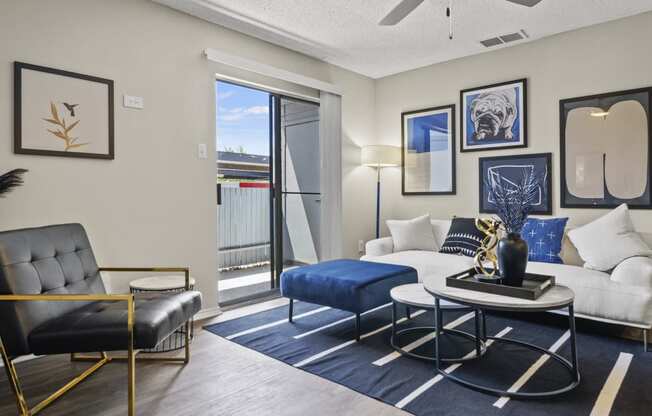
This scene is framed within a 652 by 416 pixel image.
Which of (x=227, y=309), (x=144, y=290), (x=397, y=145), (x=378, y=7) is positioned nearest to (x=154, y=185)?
(x=144, y=290)

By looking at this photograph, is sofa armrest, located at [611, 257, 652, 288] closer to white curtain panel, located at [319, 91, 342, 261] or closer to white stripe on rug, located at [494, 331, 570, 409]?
white stripe on rug, located at [494, 331, 570, 409]

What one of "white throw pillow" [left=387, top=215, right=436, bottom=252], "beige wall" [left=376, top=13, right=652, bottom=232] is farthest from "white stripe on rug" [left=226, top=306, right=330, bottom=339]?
"beige wall" [left=376, top=13, right=652, bottom=232]

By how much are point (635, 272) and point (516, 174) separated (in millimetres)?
1598

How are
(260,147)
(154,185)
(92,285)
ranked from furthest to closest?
(260,147) → (154,185) → (92,285)

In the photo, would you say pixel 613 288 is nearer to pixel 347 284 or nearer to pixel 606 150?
pixel 606 150

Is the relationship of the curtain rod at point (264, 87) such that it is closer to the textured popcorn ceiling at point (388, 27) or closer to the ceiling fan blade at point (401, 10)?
the textured popcorn ceiling at point (388, 27)

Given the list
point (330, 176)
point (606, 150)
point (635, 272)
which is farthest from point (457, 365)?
point (330, 176)

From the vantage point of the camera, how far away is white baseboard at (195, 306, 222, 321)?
11.1ft

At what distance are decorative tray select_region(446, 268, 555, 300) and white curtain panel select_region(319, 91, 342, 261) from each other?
224cm

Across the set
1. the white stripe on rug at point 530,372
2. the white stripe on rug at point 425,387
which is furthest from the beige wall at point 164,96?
the white stripe on rug at point 425,387

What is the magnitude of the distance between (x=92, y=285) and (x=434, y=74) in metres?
4.05

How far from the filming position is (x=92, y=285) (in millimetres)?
2455

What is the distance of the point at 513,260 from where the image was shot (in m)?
2.22

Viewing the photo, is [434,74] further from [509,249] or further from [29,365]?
[29,365]
